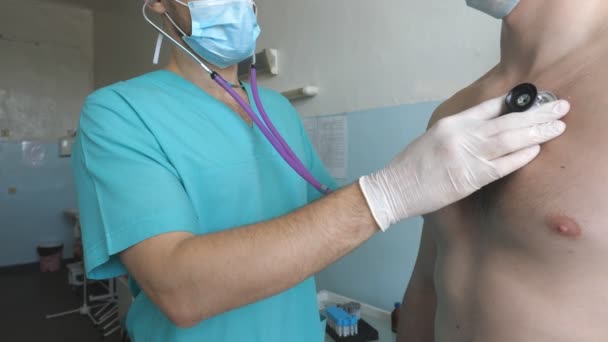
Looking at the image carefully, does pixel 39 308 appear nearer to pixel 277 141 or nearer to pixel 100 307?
pixel 100 307

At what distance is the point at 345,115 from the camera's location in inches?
62.3

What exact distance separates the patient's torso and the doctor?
0.04 metres

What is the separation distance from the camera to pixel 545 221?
1.72ft

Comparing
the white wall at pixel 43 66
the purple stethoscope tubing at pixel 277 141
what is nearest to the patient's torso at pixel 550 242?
the purple stethoscope tubing at pixel 277 141

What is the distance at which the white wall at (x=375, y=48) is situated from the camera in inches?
46.0

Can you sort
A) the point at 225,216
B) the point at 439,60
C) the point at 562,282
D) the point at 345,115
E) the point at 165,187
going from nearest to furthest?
the point at 562,282 → the point at 165,187 → the point at 225,216 → the point at 439,60 → the point at 345,115

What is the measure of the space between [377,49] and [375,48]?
1 centimetres

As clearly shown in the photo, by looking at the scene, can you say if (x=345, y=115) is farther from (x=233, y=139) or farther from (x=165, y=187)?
(x=165, y=187)

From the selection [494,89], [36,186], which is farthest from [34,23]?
[494,89]

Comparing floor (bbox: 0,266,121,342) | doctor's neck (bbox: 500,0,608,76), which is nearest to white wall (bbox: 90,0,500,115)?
doctor's neck (bbox: 500,0,608,76)

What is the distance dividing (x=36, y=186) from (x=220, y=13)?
431 cm

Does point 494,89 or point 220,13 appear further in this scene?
point 220,13

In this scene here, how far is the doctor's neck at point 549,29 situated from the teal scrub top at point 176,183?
0.58 metres

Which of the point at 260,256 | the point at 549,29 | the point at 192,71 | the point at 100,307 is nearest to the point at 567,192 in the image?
the point at 549,29
